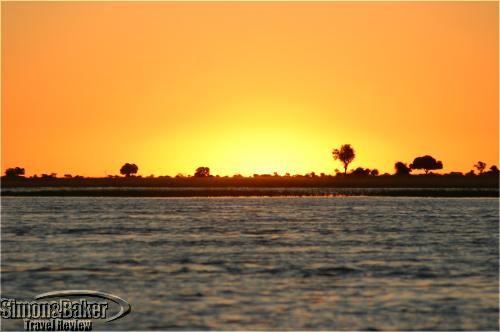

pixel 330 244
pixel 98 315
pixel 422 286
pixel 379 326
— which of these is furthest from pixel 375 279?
pixel 330 244

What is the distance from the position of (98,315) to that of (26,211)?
72.7 m

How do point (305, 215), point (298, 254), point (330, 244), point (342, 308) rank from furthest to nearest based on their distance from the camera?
1. point (305, 215)
2. point (330, 244)
3. point (298, 254)
4. point (342, 308)

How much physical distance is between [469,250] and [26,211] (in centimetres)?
6020

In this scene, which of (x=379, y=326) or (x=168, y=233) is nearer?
(x=379, y=326)

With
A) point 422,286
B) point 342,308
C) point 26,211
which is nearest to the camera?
point 342,308

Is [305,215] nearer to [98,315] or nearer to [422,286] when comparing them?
[422,286]

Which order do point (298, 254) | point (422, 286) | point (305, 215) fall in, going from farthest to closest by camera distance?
point (305, 215)
point (298, 254)
point (422, 286)

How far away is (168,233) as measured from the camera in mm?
71062

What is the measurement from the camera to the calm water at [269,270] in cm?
3419

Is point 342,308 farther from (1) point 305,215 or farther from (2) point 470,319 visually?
(1) point 305,215

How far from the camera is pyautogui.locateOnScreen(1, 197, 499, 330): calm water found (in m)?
34.2

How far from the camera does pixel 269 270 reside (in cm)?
4644

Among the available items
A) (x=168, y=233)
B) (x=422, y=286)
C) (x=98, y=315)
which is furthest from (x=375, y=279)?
(x=168, y=233)

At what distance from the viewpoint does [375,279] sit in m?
42.9
